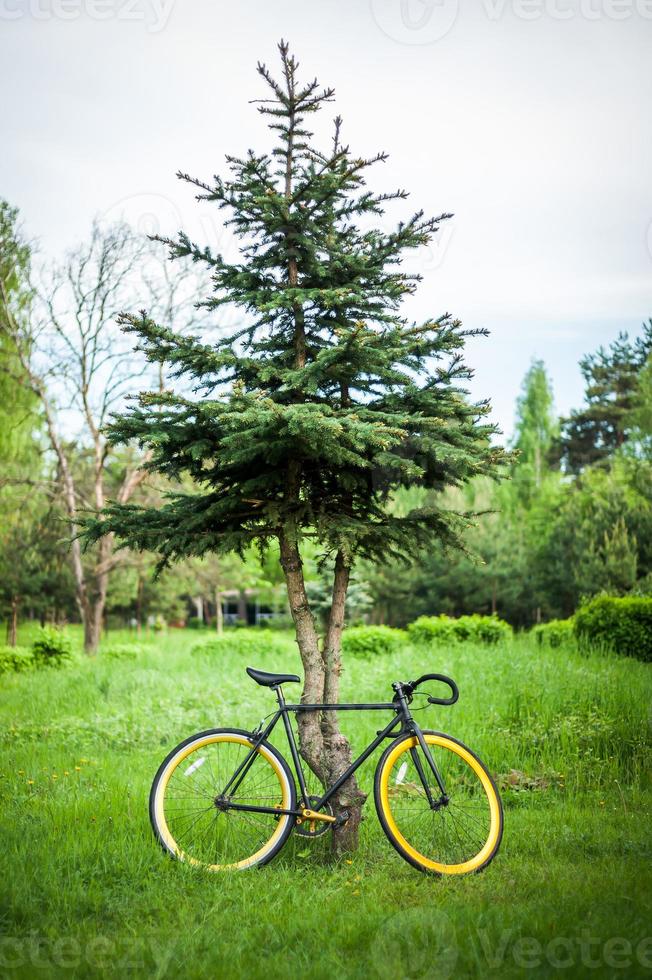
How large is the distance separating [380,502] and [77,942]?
2.79 m

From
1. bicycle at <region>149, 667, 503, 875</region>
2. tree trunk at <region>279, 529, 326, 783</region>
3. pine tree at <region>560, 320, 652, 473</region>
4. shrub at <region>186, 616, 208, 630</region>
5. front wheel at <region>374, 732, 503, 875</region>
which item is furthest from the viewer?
shrub at <region>186, 616, 208, 630</region>

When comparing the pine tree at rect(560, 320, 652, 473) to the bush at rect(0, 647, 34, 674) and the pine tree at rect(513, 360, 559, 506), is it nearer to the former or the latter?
the pine tree at rect(513, 360, 559, 506)

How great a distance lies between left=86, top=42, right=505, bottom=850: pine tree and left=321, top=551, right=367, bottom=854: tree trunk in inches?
0.4

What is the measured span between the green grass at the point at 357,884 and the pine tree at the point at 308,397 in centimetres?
79

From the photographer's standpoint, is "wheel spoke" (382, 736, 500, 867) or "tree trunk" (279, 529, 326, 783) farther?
"tree trunk" (279, 529, 326, 783)

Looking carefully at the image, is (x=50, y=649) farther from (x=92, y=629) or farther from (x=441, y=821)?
(x=441, y=821)

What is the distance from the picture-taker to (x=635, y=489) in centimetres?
2288

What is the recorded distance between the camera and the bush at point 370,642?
1377 centimetres

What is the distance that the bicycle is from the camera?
362cm

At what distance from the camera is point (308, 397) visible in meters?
4.43

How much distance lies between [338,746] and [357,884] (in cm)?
74

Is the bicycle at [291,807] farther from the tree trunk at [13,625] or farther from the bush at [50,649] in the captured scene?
the tree trunk at [13,625]

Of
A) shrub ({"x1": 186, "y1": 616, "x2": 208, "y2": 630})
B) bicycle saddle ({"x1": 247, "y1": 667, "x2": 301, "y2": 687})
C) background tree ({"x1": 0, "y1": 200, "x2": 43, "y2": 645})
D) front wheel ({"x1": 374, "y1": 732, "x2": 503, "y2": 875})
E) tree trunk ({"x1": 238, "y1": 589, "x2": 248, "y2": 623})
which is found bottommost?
shrub ({"x1": 186, "y1": 616, "x2": 208, "y2": 630})

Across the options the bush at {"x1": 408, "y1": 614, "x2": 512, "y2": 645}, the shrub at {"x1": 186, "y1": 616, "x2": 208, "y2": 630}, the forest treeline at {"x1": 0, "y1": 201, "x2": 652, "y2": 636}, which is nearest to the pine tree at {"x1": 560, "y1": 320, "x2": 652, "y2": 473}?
the forest treeline at {"x1": 0, "y1": 201, "x2": 652, "y2": 636}
